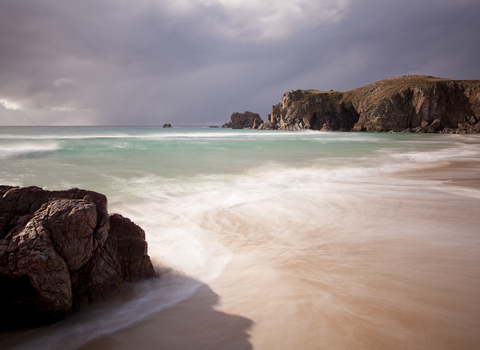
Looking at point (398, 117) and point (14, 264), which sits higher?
point (398, 117)

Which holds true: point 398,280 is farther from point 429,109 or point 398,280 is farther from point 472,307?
point 429,109

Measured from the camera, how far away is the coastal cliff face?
2640 inches

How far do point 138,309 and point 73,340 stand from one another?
1.73ft

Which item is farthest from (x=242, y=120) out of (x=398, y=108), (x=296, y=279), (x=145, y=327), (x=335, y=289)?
(x=145, y=327)

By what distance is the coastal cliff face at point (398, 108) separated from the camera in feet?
220

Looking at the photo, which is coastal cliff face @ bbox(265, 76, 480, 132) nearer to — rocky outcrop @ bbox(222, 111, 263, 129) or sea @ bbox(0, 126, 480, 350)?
rocky outcrop @ bbox(222, 111, 263, 129)

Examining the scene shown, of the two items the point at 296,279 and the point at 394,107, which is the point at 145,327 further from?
the point at 394,107

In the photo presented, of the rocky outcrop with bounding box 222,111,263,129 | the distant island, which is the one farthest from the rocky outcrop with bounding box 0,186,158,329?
the rocky outcrop with bounding box 222,111,263,129

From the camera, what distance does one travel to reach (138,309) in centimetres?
241

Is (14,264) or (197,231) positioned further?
(197,231)

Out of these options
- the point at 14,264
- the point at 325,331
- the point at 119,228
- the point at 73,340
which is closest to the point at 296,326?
the point at 325,331

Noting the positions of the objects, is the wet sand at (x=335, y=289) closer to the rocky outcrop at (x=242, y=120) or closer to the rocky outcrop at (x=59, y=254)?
the rocky outcrop at (x=59, y=254)

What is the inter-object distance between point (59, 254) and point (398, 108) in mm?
87854

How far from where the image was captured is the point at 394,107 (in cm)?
7375
